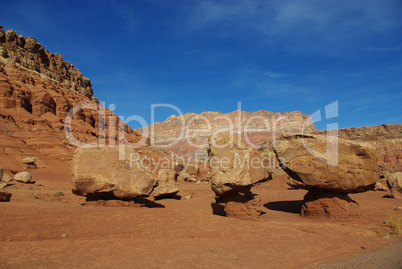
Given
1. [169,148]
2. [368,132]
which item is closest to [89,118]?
[368,132]

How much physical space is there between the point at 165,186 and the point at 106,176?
5.73 m

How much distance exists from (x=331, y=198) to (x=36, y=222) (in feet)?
32.5

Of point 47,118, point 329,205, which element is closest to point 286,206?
point 329,205

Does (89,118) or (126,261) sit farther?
(89,118)

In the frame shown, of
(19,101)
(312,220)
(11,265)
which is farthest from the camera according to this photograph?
(19,101)

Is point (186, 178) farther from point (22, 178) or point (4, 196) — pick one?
point (4, 196)

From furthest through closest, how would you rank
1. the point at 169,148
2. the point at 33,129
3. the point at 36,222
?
the point at 169,148, the point at 33,129, the point at 36,222

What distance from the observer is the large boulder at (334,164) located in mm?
9453

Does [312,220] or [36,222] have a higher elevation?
[36,222]

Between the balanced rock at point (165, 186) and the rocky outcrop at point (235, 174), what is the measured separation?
5.20m

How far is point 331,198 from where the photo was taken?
990 cm

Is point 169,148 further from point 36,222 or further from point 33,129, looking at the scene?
point 36,222

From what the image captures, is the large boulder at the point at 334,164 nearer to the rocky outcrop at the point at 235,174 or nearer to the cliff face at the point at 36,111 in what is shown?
the rocky outcrop at the point at 235,174

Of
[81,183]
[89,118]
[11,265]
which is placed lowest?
[11,265]
